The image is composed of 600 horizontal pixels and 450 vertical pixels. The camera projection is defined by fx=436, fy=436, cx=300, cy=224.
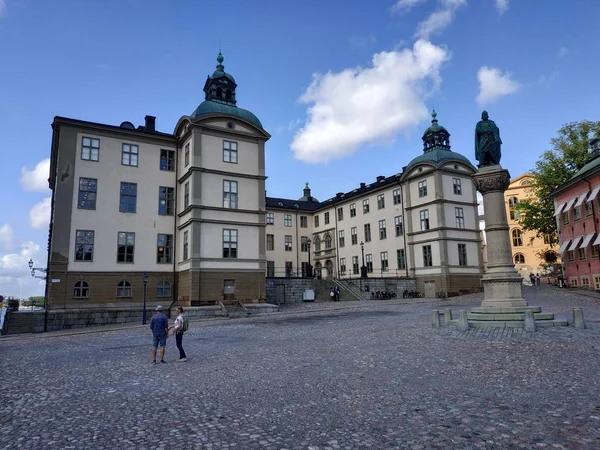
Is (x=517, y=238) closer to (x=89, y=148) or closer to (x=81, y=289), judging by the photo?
(x=89, y=148)

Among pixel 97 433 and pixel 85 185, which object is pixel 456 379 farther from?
pixel 85 185

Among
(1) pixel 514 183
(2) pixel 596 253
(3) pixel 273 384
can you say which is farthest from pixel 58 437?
(1) pixel 514 183

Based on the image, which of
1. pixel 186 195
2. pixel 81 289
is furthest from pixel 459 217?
pixel 81 289

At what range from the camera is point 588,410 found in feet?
21.8

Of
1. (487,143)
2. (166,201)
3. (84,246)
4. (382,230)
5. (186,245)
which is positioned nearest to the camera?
(487,143)

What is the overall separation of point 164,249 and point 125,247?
295cm

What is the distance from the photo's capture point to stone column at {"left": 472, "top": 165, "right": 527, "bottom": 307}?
1683 cm

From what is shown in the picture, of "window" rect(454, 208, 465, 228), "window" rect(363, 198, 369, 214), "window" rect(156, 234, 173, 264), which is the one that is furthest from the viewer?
"window" rect(363, 198, 369, 214)

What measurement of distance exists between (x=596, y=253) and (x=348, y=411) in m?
38.8

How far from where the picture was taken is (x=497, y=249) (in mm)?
17484

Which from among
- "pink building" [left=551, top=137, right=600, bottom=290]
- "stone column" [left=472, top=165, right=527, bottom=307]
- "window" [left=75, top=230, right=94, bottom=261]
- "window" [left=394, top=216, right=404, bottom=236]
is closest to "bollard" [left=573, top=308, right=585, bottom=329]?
"stone column" [left=472, top=165, right=527, bottom=307]

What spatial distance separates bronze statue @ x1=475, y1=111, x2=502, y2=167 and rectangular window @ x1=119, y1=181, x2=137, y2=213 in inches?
1019

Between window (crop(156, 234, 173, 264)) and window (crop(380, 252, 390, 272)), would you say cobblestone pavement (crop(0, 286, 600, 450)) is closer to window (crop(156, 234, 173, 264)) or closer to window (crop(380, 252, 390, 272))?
window (crop(156, 234, 173, 264))

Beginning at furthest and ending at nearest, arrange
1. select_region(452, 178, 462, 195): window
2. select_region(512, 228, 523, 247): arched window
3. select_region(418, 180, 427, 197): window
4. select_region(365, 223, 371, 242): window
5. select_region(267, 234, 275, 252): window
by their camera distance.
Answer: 1. select_region(512, 228, 523, 247): arched window
2. select_region(267, 234, 275, 252): window
3. select_region(365, 223, 371, 242): window
4. select_region(418, 180, 427, 197): window
5. select_region(452, 178, 462, 195): window
